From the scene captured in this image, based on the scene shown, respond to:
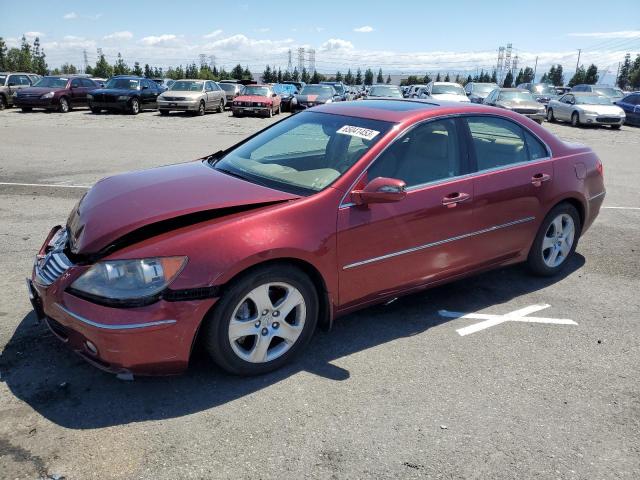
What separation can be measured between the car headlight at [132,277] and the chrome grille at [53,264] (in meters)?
0.27

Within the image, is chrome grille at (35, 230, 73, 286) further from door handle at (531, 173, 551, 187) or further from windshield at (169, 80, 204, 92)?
windshield at (169, 80, 204, 92)

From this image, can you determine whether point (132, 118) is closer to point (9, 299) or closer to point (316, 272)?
point (9, 299)

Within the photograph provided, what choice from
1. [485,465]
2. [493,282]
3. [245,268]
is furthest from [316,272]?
[493,282]

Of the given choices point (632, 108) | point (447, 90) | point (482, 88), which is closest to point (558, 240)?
point (447, 90)

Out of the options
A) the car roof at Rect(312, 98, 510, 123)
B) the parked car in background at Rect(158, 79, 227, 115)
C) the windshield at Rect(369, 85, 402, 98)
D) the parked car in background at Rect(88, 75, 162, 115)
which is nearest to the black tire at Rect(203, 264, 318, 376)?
the car roof at Rect(312, 98, 510, 123)

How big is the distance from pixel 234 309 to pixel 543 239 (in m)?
3.10

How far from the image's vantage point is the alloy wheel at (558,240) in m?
4.93

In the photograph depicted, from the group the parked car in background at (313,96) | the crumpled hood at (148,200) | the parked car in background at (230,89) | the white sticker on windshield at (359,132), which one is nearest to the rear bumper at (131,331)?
the crumpled hood at (148,200)

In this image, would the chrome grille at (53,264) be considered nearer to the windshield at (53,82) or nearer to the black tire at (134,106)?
the black tire at (134,106)

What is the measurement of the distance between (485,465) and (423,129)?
2.38 meters

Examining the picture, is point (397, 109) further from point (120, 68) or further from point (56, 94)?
point (120, 68)

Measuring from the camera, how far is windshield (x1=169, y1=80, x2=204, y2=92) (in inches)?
965

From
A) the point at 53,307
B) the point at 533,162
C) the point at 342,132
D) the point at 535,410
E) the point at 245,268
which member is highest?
the point at 342,132

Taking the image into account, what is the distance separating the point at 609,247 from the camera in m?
6.06
